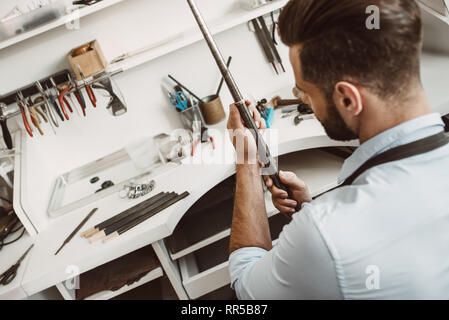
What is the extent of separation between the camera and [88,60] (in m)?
1.62

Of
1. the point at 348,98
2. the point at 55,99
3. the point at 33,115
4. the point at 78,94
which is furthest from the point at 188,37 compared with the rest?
the point at 348,98

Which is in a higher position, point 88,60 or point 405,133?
point 88,60

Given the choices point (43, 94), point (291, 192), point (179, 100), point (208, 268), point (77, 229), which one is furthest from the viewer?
point (179, 100)

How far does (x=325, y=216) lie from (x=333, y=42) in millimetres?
328

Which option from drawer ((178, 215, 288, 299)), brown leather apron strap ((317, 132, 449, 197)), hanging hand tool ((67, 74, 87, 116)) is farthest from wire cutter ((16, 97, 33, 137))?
brown leather apron strap ((317, 132, 449, 197))

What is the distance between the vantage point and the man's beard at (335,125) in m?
0.79

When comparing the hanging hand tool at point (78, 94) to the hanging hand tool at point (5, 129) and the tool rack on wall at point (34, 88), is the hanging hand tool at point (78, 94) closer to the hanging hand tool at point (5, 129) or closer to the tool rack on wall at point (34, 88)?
the tool rack on wall at point (34, 88)

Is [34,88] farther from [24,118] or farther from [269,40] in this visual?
[269,40]

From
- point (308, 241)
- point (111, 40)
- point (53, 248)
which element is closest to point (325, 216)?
point (308, 241)

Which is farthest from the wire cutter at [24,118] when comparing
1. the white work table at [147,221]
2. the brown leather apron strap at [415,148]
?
the brown leather apron strap at [415,148]

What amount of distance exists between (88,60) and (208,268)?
1047mm

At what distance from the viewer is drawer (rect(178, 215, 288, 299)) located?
1374mm

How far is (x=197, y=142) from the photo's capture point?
1731 mm
